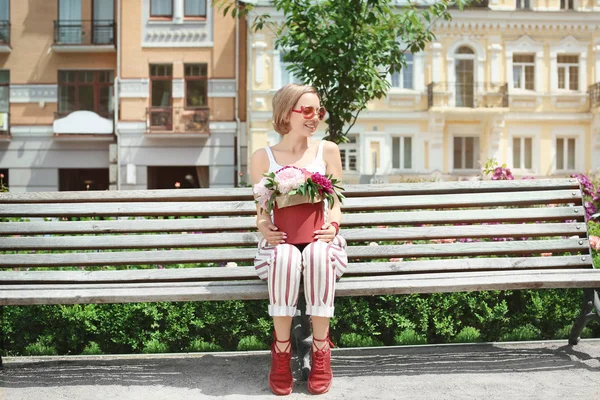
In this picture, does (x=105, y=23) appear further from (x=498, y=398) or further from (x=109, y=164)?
(x=498, y=398)

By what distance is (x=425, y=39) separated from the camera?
826cm

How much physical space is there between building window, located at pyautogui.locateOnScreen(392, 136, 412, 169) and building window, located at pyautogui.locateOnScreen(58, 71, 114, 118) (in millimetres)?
11598

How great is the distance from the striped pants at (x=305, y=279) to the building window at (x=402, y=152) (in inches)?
906

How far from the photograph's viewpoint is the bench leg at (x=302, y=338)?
356 cm

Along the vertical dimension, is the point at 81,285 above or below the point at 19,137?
below

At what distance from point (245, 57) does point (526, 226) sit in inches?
887

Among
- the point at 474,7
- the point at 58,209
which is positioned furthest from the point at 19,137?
the point at 58,209

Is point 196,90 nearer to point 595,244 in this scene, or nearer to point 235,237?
point 595,244

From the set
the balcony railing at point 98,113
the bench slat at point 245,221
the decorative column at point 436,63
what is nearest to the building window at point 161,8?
the balcony railing at point 98,113

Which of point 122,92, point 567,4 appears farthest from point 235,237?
point 567,4

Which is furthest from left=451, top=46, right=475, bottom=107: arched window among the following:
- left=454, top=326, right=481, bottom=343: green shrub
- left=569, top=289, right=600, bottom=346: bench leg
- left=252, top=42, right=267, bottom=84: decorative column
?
left=569, top=289, right=600, bottom=346: bench leg

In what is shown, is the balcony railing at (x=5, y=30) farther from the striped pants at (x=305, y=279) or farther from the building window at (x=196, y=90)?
the striped pants at (x=305, y=279)

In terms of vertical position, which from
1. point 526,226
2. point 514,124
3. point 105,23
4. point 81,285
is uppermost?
point 105,23

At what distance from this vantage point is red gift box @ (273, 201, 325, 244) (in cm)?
343
